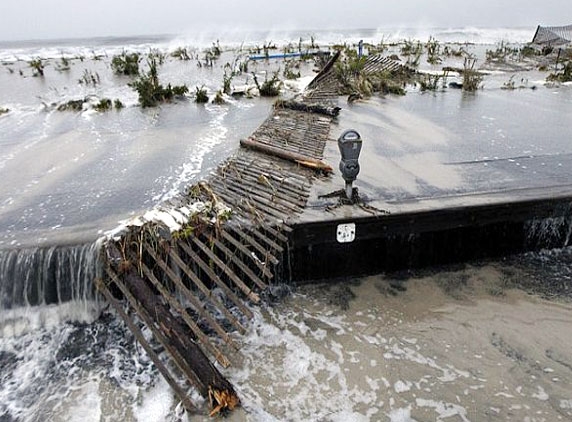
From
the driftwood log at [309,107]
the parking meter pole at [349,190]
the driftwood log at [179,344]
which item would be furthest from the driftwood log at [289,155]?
the driftwood log at [179,344]

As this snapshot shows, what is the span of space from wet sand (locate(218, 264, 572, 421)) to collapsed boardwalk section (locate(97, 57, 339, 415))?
41cm

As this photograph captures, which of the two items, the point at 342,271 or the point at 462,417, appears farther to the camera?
the point at 342,271

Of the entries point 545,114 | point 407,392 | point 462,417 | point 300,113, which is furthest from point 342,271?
point 545,114

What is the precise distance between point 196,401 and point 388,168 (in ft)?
14.0

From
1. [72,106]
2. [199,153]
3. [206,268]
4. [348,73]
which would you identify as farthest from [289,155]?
[348,73]

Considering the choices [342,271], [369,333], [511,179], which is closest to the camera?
[369,333]

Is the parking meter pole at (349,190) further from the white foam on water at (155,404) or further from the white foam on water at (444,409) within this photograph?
the white foam on water at (155,404)

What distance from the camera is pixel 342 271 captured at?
202 inches

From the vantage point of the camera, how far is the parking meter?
15.3ft

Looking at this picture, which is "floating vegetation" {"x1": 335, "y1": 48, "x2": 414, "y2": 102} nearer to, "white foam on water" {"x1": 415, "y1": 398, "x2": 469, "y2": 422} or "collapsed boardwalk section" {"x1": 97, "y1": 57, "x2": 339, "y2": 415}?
"collapsed boardwalk section" {"x1": 97, "y1": 57, "x2": 339, "y2": 415}

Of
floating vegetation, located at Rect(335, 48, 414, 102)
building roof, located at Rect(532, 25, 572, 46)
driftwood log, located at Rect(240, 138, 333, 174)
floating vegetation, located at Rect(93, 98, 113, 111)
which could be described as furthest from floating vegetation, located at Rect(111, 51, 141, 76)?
building roof, located at Rect(532, 25, 572, 46)

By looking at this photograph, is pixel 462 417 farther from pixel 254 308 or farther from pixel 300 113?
pixel 300 113

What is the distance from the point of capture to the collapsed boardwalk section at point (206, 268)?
3695 millimetres

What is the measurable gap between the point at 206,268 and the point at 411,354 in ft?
7.04
